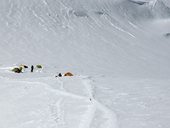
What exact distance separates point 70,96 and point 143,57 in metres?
21.4

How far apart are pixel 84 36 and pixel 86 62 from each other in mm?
7978

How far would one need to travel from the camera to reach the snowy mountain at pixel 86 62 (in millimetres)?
6251

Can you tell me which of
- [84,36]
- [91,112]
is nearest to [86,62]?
[84,36]

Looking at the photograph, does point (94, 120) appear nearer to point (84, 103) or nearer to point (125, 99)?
point (84, 103)

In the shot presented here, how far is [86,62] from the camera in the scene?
76.0ft

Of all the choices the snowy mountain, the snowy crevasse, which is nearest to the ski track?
the snowy mountain

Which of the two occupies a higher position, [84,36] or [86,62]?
[84,36]

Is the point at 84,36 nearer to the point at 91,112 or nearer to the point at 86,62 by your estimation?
the point at 86,62

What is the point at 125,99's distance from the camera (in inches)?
296

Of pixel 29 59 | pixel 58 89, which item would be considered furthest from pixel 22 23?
pixel 58 89

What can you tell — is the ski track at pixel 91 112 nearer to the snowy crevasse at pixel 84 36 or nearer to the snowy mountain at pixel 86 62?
the snowy mountain at pixel 86 62

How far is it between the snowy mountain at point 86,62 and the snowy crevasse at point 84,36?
7 cm

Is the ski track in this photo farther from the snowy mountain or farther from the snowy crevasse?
the snowy crevasse

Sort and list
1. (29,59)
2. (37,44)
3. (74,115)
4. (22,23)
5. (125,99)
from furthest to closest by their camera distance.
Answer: (22,23) → (37,44) → (29,59) → (125,99) → (74,115)
